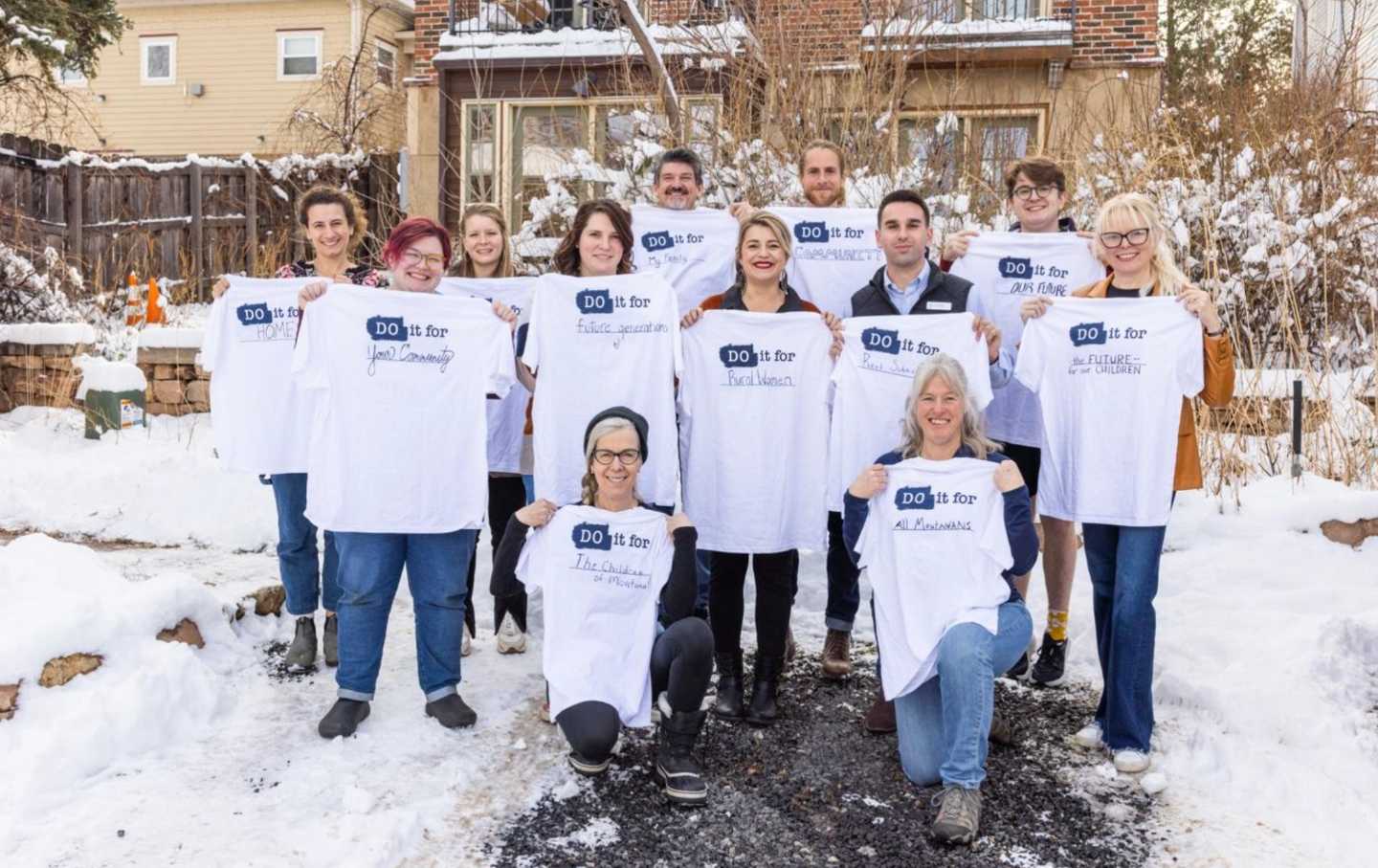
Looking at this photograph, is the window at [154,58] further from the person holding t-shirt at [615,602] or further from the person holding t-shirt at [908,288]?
the person holding t-shirt at [615,602]

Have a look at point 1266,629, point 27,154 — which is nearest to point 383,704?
point 1266,629

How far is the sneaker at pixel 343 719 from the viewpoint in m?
4.23

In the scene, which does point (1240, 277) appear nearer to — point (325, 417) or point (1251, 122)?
point (1251, 122)

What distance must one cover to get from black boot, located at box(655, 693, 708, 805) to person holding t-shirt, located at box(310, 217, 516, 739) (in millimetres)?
867

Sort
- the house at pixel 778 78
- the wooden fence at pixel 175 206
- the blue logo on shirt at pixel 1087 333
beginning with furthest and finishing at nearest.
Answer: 1. the wooden fence at pixel 175 206
2. the house at pixel 778 78
3. the blue logo on shirt at pixel 1087 333

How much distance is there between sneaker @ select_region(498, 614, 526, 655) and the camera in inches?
206

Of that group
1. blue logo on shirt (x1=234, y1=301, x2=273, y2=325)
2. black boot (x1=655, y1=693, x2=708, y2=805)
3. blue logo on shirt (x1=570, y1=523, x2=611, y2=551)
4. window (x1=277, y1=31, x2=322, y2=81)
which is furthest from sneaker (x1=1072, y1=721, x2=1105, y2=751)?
window (x1=277, y1=31, x2=322, y2=81)

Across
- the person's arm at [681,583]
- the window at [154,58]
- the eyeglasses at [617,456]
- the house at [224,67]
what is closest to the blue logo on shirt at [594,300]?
the eyeglasses at [617,456]

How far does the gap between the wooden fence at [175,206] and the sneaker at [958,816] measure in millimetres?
11990

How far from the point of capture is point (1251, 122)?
28.3ft

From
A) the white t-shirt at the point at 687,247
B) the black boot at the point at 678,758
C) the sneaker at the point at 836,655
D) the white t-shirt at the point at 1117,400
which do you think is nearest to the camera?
the black boot at the point at 678,758

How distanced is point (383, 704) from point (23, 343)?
716 centimetres

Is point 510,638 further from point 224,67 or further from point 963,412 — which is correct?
point 224,67

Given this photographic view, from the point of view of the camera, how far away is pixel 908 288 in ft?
15.3
